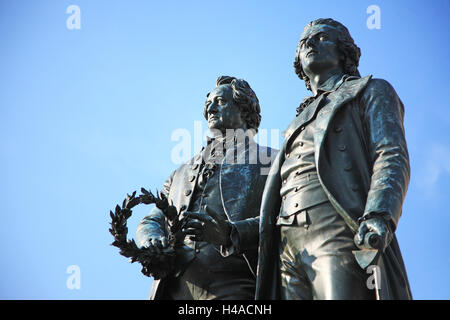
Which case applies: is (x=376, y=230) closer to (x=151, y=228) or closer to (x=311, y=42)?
(x=311, y=42)

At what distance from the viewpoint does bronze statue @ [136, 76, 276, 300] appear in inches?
348

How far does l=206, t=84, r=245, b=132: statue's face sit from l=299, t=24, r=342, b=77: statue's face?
165 cm

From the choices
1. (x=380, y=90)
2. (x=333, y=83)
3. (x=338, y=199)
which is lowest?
(x=338, y=199)

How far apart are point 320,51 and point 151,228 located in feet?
9.40

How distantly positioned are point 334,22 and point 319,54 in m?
0.53

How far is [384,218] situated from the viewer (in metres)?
7.21

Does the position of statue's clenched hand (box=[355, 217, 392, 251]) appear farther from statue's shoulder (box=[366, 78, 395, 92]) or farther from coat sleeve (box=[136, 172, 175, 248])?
coat sleeve (box=[136, 172, 175, 248])

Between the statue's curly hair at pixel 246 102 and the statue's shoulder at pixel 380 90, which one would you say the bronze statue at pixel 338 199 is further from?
the statue's curly hair at pixel 246 102

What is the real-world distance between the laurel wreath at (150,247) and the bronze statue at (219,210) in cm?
6

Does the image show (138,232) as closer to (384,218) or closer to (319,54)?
(319,54)

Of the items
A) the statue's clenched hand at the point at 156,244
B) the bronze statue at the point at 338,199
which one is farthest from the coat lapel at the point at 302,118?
the statue's clenched hand at the point at 156,244

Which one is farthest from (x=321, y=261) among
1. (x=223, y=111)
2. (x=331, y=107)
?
(x=223, y=111)

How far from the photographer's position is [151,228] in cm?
988
